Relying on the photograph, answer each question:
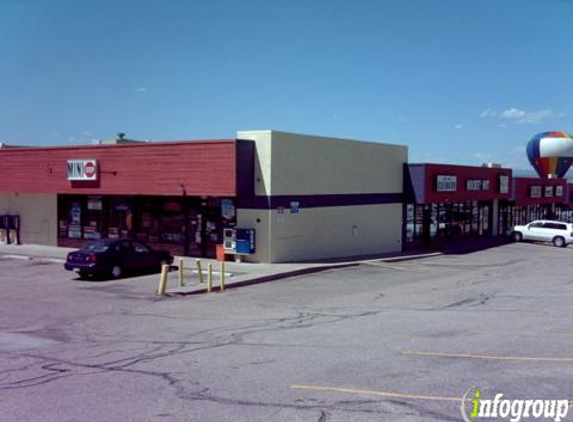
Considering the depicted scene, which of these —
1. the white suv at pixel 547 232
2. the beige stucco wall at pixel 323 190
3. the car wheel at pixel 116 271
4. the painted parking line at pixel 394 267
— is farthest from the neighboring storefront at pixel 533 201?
the car wheel at pixel 116 271

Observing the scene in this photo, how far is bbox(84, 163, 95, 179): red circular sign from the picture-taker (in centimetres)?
3048

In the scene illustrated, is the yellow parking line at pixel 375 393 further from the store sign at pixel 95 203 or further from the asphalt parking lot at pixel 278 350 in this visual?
the store sign at pixel 95 203

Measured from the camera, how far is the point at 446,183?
3684cm

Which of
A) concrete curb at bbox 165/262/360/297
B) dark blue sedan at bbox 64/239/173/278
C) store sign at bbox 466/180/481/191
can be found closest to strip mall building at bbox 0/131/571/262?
store sign at bbox 466/180/481/191

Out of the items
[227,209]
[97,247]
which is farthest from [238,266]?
[97,247]

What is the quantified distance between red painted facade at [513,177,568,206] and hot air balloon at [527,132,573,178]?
214 cm

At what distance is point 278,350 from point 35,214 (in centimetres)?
2711

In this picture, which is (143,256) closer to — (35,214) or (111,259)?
(111,259)

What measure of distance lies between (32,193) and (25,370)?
25898 mm

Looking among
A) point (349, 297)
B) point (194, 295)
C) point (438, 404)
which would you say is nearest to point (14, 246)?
point (194, 295)

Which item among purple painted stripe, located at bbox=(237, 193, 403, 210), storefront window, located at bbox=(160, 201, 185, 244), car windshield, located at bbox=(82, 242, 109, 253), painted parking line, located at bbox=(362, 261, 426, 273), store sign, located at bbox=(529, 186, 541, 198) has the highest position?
store sign, located at bbox=(529, 186, 541, 198)

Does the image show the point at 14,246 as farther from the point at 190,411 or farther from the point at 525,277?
the point at 190,411

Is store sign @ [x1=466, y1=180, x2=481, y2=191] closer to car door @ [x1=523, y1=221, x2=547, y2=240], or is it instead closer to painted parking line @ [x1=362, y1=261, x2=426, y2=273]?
car door @ [x1=523, y1=221, x2=547, y2=240]

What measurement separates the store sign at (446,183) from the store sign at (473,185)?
2.24 meters
